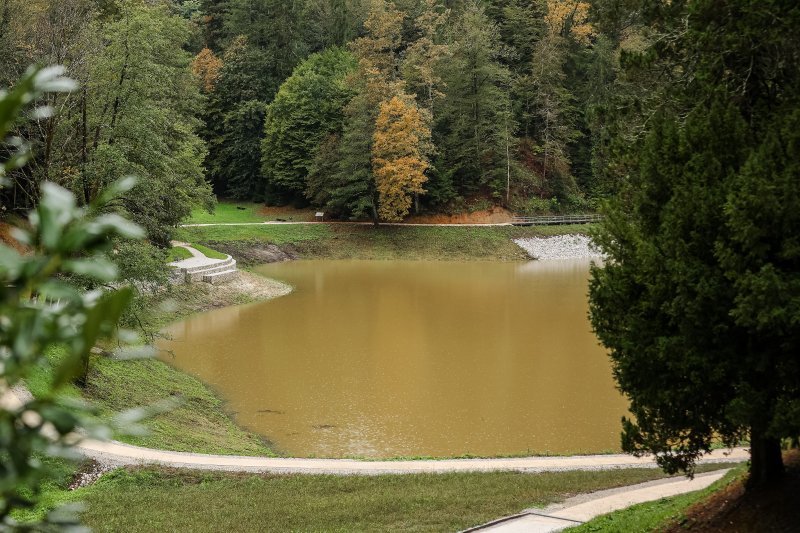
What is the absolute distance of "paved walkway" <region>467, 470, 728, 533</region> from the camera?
1037cm

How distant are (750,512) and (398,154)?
4088cm

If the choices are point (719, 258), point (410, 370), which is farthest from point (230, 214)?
point (719, 258)

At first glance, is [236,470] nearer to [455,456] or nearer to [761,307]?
[455,456]

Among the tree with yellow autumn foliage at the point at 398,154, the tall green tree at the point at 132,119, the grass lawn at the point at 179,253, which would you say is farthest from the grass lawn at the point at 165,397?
the tree with yellow autumn foliage at the point at 398,154

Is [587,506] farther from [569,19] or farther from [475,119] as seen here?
[569,19]

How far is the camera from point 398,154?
48250 millimetres

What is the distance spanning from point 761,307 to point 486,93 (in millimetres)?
44850

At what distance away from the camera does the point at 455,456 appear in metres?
15.8

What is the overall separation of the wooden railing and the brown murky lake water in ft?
51.0

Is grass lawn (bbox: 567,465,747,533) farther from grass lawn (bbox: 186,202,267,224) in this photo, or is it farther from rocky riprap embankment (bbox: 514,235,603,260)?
grass lawn (bbox: 186,202,267,224)

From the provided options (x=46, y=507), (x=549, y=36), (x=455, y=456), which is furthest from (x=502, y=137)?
(x=46, y=507)

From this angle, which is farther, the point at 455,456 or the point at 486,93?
the point at 486,93

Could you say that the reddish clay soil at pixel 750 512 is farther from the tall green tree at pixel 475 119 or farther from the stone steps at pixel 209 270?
the tall green tree at pixel 475 119

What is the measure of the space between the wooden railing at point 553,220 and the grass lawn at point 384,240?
4.44ft
